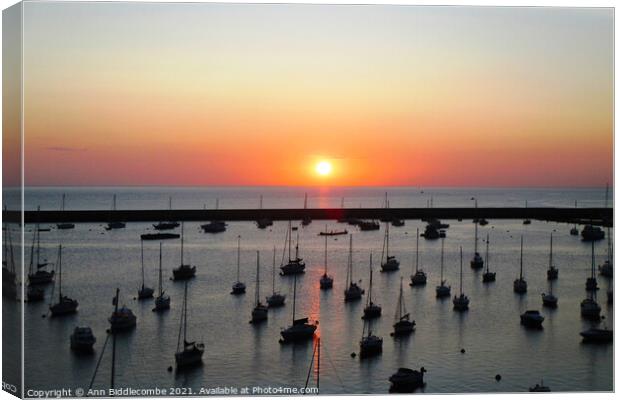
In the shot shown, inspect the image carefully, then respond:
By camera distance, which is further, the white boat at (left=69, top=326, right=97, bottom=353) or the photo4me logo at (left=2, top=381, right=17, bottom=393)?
the white boat at (left=69, top=326, right=97, bottom=353)

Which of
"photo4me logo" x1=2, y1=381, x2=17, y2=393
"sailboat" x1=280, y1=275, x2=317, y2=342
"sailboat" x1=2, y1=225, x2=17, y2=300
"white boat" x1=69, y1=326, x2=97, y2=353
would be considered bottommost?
"white boat" x1=69, y1=326, x2=97, y2=353

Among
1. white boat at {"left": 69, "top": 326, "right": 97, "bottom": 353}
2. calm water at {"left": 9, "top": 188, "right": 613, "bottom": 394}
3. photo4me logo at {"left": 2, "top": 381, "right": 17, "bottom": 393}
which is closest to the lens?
photo4me logo at {"left": 2, "top": 381, "right": 17, "bottom": 393}

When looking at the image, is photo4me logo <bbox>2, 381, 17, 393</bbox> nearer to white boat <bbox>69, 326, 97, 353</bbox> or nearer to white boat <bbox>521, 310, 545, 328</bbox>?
white boat <bbox>69, 326, 97, 353</bbox>

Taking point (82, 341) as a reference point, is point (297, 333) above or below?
above

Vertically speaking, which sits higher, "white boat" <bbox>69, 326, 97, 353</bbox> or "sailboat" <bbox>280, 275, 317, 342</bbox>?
"sailboat" <bbox>280, 275, 317, 342</bbox>

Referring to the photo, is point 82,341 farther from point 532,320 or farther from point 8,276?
point 532,320

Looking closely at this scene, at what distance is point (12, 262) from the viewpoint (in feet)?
21.0

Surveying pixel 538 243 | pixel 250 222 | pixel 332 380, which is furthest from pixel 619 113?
pixel 250 222

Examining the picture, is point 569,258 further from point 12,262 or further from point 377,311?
point 12,262

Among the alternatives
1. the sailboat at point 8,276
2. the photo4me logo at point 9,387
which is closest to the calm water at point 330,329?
the photo4me logo at point 9,387

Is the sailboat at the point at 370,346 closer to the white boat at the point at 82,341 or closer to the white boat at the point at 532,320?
the white boat at the point at 532,320

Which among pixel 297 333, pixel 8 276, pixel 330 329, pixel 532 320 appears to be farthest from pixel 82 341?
pixel 532 320

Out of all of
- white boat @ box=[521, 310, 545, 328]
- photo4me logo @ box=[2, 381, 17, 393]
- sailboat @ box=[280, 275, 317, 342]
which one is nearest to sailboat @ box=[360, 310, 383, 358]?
sailboat @ box=[280, 275, 317, 342]

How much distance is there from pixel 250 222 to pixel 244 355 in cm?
3061
